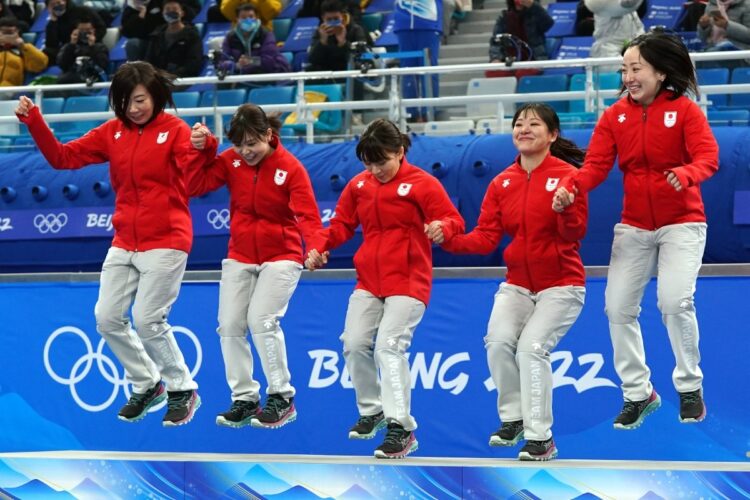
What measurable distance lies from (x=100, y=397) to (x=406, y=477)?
4086 mm

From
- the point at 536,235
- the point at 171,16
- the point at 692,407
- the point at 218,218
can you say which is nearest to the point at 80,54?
the point at 171,16

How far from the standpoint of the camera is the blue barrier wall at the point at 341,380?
34.0ft

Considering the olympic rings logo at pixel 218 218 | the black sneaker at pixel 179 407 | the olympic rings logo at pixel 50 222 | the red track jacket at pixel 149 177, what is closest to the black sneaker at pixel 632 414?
the black sneaker at pixel 179 407

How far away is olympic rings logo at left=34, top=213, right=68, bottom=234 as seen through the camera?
13.1m

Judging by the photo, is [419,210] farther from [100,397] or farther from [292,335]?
[100,397]

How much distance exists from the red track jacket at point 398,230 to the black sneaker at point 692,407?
1.58m

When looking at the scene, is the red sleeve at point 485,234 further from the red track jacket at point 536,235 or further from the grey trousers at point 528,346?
the grey trousers at point 528,346

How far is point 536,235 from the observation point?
27.5 ft

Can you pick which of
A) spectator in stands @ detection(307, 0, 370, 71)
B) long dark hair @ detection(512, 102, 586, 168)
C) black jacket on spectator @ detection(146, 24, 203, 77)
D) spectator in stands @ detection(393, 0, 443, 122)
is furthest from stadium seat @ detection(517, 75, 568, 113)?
black jacket on spectator @ detection(146, 24, 203, 77)

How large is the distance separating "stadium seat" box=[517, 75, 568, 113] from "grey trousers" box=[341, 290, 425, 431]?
13.3 feet

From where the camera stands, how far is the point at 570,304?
840 centimetres

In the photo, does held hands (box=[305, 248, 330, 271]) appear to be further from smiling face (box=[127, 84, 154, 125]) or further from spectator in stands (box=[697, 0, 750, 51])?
spectator in stands (box=[697, 0, 750, 51])

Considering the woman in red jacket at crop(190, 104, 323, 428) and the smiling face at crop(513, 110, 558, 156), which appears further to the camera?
the woman in red jacket at crop(190, 104, 323, 428)

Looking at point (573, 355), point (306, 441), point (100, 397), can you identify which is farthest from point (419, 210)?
point (100, 397)
